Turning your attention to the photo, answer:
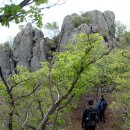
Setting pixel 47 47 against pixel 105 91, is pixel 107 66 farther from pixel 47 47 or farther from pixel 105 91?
pixel 47 47

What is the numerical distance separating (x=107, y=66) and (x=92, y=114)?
15004 mm

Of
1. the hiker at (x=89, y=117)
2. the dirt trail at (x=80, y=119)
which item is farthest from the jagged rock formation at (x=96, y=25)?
the hiker at (x=89, y=117)

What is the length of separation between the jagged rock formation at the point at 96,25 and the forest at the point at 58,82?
1.56 feet

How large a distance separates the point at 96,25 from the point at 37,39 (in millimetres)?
7033

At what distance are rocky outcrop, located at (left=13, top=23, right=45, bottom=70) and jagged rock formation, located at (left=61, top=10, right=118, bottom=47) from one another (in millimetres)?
2812

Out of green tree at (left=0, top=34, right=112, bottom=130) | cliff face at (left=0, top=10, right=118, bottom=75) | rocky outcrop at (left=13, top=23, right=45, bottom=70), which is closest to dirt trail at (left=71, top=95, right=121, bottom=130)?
green tree at (left=0, top=34, right=112, bottom=130)

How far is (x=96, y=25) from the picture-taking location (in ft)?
135

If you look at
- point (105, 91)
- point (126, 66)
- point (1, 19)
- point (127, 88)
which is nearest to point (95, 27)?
point (105, 91)

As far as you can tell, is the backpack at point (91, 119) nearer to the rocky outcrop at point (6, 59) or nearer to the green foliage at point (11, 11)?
the green foliage at point (11, 11)

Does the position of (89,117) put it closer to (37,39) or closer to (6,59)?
(37,39)

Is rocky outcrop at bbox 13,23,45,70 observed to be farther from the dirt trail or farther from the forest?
the dirt trail

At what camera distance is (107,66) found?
1025 inches

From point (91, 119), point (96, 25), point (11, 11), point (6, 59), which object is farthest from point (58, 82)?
point (6, 59)

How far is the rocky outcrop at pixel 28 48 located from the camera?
41.0 meters
